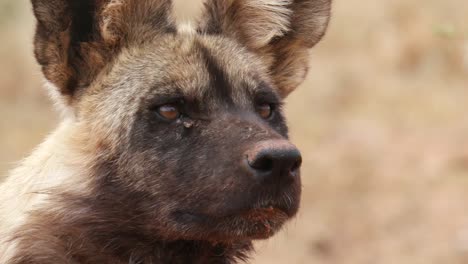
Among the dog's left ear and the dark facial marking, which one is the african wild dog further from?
the dog's left ear

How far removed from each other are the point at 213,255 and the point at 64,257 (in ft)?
2.24

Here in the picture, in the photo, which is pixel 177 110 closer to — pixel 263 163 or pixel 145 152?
pixel 145 152

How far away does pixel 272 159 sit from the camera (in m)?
4.24

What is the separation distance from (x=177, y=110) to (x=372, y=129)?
23.9 ft

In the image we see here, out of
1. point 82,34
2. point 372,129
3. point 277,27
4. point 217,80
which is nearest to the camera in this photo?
point 217,80

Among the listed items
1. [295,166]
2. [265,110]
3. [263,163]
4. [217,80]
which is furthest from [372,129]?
[263,163]

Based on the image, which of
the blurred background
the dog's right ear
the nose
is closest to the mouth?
the nose

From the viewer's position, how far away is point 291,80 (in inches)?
217

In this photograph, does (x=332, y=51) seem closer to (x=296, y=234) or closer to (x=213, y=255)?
(x=296, y=234)

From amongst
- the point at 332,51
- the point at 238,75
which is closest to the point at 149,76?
the point at 238,75

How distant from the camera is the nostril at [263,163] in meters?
4.25

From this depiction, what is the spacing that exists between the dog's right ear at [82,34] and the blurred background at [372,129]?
16.3 feet

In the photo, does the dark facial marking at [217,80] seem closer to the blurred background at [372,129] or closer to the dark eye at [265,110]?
the dark eye at [265,110]

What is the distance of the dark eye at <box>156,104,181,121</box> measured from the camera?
4598 millimetres
